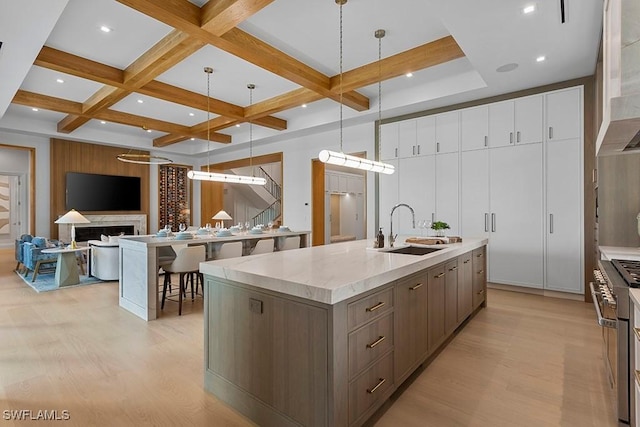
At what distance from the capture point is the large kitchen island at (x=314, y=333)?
1.63m

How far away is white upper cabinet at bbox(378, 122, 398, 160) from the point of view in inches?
238

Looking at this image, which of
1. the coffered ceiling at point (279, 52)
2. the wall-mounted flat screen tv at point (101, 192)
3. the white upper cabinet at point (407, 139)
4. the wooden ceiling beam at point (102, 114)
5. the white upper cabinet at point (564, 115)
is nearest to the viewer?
the coffered ceiling at point (279, 52)

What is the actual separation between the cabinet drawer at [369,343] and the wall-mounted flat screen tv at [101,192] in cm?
878

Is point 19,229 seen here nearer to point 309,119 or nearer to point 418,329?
point 309,119

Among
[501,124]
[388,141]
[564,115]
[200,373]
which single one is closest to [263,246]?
[200,373]

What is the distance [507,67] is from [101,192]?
9140mm

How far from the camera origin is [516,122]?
4.82m

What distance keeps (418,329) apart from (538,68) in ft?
11.9

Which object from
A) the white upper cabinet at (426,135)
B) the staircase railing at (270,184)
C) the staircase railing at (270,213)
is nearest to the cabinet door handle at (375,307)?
the white upper cabinet at (426,135)

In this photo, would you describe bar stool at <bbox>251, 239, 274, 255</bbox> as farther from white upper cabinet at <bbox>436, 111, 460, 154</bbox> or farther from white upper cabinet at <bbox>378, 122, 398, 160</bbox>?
white upper cabinet at <bbox>436, 111, 460, 154</bbox>

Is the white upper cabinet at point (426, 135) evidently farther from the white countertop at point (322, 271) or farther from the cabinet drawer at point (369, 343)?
the cabinet drawer at point (369, 343)

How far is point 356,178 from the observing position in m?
12.7

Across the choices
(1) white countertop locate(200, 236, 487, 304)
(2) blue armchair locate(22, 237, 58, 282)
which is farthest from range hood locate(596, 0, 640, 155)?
(2) blue armchair locate(22, 237, 58, 282)

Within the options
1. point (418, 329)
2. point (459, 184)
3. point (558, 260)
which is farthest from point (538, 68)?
point (418, 329)
